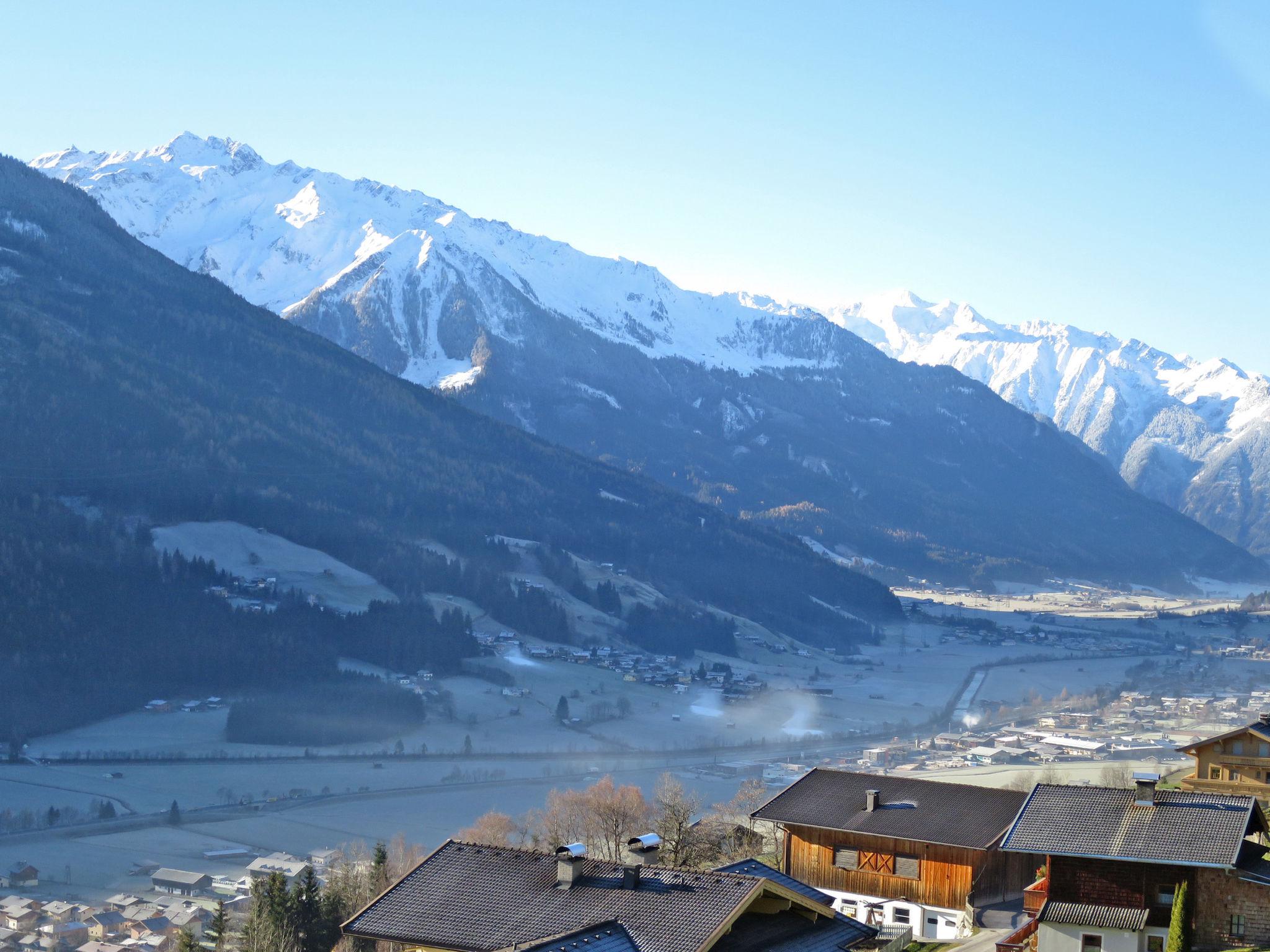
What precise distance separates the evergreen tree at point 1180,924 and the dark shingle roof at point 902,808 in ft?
43.4

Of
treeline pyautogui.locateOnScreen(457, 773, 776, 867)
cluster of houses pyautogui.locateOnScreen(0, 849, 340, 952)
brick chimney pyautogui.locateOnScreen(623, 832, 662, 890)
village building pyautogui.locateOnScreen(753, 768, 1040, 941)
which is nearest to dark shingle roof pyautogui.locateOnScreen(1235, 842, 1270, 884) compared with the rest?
village building pyautogui.locateOnScreen(753, 768, 1040, 941)

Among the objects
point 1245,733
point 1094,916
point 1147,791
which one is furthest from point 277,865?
point 1147,791

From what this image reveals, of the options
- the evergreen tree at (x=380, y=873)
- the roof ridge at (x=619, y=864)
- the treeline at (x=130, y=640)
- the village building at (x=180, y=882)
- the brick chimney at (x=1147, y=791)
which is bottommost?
the village building at (x=180, y=882)

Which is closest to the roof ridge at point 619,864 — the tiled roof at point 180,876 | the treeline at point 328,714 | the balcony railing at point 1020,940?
the balcony railing at point 1020,940

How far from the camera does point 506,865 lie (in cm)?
3181

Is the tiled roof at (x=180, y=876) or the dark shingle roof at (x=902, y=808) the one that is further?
the tiled roof at (x=180, y=876)

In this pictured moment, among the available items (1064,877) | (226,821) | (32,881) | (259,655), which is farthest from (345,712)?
(1064,877)

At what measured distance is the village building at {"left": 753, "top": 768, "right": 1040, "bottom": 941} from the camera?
1999 inches

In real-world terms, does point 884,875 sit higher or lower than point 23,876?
higher

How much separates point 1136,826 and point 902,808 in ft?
52.1

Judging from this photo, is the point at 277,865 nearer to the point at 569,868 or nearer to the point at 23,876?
the point at 23,876

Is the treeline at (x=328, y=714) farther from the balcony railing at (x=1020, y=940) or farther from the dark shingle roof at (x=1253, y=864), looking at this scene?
the dark shingle roof at (x=1253, y=864)

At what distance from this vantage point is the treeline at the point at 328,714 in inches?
6078

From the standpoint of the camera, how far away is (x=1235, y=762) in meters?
60.0
